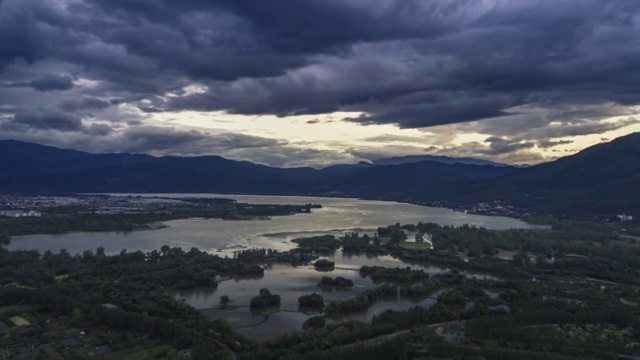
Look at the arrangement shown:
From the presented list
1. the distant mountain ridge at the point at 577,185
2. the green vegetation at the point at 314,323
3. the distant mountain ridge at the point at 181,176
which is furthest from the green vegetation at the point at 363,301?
the distant mountain ridge at the point at 181,176

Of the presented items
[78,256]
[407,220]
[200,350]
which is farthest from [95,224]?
[200,350]

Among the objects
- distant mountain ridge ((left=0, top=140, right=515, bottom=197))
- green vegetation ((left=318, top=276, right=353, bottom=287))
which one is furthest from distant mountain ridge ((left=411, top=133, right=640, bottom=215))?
green vegetation ((left=318, top=276, right=353, bottom=287))

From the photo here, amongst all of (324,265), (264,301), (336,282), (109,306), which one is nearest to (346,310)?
(264,301)

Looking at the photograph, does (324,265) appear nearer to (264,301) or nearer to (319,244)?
(319,244)

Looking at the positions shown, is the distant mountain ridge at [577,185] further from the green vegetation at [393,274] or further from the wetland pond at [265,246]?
the green vegetation at [393,274]

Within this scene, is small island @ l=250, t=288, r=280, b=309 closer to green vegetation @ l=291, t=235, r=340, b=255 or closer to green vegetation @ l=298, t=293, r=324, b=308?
green vegetation @ l=298, t=293, r=324, b=308

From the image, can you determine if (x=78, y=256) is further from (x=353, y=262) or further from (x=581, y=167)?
(x=581, y=167)
